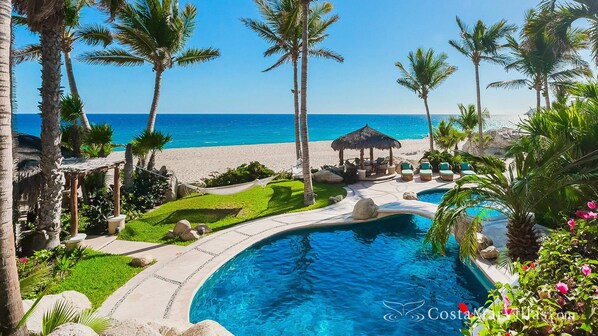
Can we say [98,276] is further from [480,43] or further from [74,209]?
[480,43]

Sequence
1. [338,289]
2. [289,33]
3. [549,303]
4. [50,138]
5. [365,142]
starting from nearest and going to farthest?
[549,303] < [338,289] < [50,138] < [289,33] < [365,142]

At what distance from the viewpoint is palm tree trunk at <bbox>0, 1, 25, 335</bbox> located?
113 inches

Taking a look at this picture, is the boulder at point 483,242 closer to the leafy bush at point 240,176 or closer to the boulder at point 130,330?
the boulder at point 130,330

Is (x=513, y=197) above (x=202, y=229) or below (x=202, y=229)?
above

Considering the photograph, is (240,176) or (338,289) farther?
(240,176)

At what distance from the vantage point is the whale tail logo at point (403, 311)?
16.8 feet

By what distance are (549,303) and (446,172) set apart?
570 inches

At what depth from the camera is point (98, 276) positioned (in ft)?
20.7

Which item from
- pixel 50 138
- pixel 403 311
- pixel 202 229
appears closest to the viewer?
pixel 403 311

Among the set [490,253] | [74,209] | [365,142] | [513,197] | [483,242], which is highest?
[365,142]

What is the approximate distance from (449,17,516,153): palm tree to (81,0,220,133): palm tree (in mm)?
15053

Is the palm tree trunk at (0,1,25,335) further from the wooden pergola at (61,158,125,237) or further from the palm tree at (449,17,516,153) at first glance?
the palm tree at (449,17,516,153)

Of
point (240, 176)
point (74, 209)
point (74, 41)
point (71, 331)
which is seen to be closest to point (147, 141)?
point (74, 209)

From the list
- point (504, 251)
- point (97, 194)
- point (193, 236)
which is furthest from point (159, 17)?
point (504, 251)
